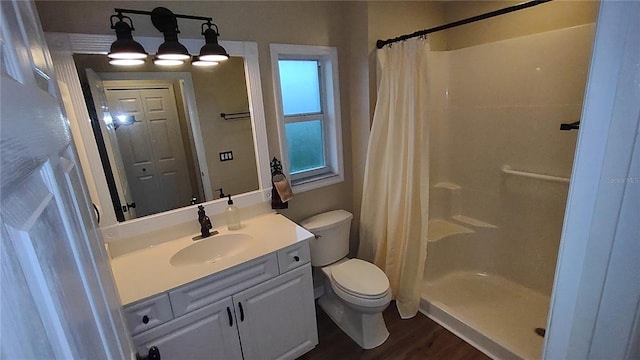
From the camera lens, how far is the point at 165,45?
4.58 feet

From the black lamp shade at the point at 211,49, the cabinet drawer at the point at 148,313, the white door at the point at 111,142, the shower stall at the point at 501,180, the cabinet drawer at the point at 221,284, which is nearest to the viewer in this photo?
the cabinet drawer at the point at 148,313

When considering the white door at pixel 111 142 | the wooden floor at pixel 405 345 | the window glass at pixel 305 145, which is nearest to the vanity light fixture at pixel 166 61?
the white door at pixel 111 142

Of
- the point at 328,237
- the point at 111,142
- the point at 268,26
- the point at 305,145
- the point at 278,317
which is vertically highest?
the point at 268,26

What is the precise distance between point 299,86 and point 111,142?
1.21m

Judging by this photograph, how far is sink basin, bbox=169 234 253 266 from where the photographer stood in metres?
1.57

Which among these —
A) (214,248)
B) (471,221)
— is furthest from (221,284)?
(471,221)

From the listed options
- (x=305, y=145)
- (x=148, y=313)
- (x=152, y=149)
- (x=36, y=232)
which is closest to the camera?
(x=36, y=232)

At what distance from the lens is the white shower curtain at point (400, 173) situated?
1.83m

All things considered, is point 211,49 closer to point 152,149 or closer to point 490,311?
point 152,149

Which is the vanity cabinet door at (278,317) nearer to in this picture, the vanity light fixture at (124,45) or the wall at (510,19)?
the vanity light fixture at (124,45)

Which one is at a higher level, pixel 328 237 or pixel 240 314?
pixel 328 237

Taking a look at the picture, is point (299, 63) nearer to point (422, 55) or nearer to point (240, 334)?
point (422, 55)

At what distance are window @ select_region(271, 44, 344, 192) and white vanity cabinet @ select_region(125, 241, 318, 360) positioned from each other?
71 cm

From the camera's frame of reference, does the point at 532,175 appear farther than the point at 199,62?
Yes
